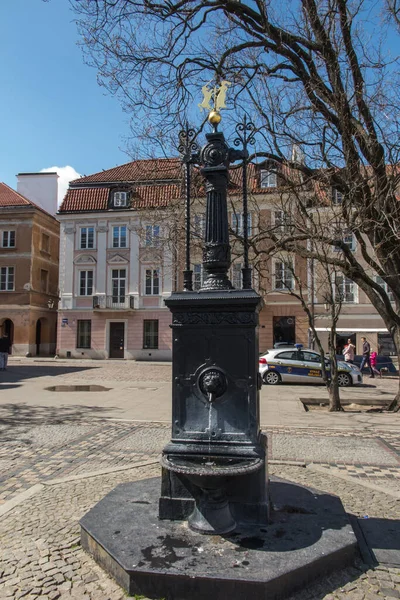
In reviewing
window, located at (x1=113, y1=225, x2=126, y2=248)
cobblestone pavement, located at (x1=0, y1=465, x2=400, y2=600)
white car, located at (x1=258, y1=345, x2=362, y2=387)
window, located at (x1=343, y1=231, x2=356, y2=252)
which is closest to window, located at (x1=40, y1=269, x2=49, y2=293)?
window, located at (x1=113, y1=225, x2=126, y2=248)

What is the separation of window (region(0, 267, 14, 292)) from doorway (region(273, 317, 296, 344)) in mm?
20148

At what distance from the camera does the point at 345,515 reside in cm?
405

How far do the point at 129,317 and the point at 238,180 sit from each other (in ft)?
56.8

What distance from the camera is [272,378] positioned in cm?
1733

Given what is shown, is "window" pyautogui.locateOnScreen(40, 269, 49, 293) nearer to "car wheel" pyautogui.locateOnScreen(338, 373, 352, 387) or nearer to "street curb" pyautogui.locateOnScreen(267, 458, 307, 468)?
"car wheel" pyautogui.locateOnScreen(338, 373, 352, 387)

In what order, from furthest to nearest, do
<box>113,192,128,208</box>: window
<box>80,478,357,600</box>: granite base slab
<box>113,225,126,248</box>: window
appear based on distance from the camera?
<box>113,225,126,248</box>: window < <box>113,192,128,208</box>: window < <box>80,478,357,600</box>: granite base slab

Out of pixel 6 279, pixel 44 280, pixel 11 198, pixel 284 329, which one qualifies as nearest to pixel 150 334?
pixel 284 329

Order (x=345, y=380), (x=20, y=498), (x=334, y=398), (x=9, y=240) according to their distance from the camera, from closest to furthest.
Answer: (x=20, y=498), (x=334, y=398), (x=345, y=380), (x=9, y=240)

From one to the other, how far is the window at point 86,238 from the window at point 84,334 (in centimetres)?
559

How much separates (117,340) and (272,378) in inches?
717

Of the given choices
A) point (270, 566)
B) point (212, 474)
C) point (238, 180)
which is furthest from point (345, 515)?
point (238, 180)

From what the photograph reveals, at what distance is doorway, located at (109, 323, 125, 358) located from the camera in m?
33.2

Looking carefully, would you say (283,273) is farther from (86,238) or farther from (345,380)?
(86,238)

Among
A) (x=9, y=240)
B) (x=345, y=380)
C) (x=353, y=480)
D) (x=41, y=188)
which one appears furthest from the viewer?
(x=41, y=188)
